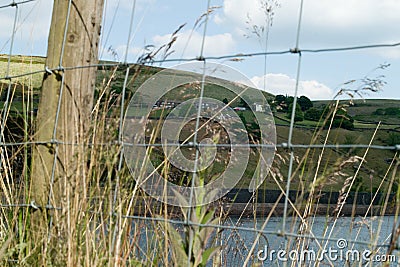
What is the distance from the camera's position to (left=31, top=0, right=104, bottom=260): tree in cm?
201

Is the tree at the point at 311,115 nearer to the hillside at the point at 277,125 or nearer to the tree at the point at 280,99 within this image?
the hillside at the point at 277,125

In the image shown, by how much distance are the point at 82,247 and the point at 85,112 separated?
18.3 inches

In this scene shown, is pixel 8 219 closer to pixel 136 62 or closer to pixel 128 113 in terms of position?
pixel 128 113

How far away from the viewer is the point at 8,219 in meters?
2.18

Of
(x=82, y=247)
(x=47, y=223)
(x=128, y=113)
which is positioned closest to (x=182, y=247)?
(x=82, y=247)

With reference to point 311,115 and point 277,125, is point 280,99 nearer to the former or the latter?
point 311,115

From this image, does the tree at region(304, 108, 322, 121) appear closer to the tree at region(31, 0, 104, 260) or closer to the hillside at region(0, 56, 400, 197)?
the hillside at region(0, 56, 400, 197)

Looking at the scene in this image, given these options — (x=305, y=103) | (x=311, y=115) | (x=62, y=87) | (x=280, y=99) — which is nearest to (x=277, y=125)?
(x=305, y=103)

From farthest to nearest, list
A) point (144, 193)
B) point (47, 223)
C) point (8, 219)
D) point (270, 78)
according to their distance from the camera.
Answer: point (270, 78) → point (8, 219) → point (144, 193) → point (47, 223)

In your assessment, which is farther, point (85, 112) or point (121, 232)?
point (85, 112)

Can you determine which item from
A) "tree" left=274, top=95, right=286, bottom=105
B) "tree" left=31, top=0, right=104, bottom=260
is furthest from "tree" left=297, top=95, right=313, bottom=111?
"tree" left=31, top=0, right=104, bottom=260

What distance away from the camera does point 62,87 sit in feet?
6.64

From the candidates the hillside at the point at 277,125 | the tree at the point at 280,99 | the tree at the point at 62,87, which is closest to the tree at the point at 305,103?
the hillside at the point at 277,125

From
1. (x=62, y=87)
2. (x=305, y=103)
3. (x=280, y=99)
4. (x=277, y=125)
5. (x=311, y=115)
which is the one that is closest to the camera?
(x=62, y=87)
